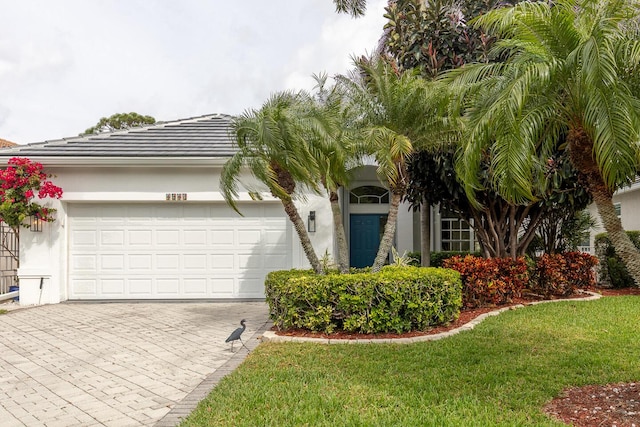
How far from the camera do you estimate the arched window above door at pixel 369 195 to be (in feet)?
48.7

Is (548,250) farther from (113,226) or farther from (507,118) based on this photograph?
(113,226)

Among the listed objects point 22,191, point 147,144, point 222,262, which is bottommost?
point 222,262

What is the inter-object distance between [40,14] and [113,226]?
18.8ft

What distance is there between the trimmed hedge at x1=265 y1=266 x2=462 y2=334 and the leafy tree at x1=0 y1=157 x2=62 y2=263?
6.92 meters

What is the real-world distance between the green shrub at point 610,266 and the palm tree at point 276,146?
9743 millimetres

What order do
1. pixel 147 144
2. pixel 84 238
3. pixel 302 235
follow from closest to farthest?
pixel 302 235
pixel 84 238
pixel 147 144

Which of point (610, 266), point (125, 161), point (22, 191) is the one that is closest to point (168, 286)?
point (125, 161)

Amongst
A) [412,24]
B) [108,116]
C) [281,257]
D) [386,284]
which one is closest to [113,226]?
[281,257]

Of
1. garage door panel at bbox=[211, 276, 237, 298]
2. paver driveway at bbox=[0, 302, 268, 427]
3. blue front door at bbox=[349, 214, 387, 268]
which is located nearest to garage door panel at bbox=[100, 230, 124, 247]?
paver driveway at bbox=[0, 302, 268, 427]

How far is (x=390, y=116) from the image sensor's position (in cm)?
776

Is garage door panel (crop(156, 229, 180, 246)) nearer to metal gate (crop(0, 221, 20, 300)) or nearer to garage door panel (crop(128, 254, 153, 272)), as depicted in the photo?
garage door panel (crop(128, 254, 153, 272))

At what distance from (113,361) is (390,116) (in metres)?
5.91

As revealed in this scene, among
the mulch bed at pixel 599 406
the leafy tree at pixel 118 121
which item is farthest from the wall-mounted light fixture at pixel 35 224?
the leafy tree at pixel 118 121

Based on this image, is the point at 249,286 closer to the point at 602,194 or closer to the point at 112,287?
the point at 112,287
